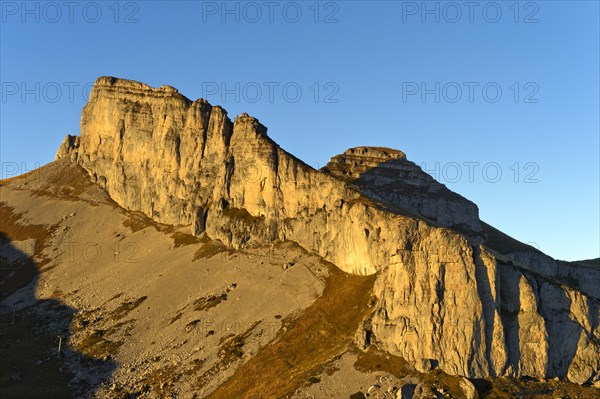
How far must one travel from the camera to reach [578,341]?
328 ft

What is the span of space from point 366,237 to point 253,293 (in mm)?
25468

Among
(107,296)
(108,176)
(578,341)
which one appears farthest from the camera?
(108,176)

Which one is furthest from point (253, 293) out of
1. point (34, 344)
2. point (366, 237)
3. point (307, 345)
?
point (34, 344)

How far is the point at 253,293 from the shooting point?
128 meters

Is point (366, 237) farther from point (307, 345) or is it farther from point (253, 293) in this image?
point (307, 345)

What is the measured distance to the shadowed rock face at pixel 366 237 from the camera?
319 feet

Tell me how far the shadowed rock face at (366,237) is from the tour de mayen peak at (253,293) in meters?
0.33

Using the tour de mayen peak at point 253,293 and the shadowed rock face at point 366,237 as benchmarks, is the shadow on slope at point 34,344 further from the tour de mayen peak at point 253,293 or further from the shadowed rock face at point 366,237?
the shadowed rock face at point 366,237

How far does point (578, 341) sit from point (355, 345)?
3500 cm

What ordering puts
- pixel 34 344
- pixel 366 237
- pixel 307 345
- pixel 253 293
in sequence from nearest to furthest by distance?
pixel 307 345 < pixel 366 237 < pixel 34 344 < pixel 253 293

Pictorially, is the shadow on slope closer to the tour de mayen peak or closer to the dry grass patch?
the tour de mayen peak

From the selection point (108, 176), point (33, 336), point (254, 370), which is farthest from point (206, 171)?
point (254, 370)

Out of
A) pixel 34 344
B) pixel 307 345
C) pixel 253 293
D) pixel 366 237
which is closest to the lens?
pixel 307 345

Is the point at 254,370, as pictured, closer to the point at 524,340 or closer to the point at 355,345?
the point at 355,345
